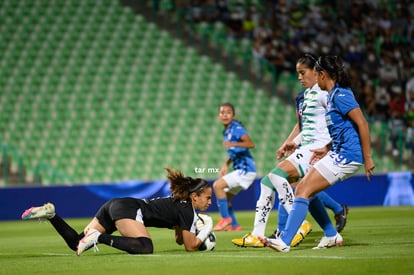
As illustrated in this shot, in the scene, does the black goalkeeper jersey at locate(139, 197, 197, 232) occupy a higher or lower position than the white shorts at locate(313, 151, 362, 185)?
lower

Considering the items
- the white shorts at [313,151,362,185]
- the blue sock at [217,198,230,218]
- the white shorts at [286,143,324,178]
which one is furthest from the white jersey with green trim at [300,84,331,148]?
the blue sock at [217,198,230,218]

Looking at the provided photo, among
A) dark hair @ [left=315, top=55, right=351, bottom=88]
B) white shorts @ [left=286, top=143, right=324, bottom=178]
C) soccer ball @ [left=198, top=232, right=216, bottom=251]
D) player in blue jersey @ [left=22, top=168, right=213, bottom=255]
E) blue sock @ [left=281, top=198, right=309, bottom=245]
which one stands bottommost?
soccer ball @ [left=198, top=232, right=216, bottom=251]

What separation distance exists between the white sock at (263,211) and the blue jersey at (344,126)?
1467 millimetres

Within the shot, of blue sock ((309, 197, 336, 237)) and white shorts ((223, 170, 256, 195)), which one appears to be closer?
blue sock ((309, 197, 336, 237))

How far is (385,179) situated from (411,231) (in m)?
9.39

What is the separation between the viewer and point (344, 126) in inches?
363

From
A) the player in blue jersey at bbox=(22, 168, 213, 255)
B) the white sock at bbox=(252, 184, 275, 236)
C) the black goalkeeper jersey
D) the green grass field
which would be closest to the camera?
the green grass field

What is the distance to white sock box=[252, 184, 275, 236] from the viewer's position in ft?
34.1

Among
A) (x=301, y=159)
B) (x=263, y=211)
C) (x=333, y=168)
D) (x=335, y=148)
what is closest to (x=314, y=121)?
(x=301, y=159)

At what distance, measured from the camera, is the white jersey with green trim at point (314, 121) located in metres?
10.6

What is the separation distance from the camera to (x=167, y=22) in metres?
27.6

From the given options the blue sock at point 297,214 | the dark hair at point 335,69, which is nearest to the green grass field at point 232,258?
the blue sock at point 297,214

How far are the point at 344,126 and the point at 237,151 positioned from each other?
19.4 ft

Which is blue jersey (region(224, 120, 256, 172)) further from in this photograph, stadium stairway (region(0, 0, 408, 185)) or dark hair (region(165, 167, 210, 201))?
Answer: stadium stairway (region(0, 0, 408, 185))
